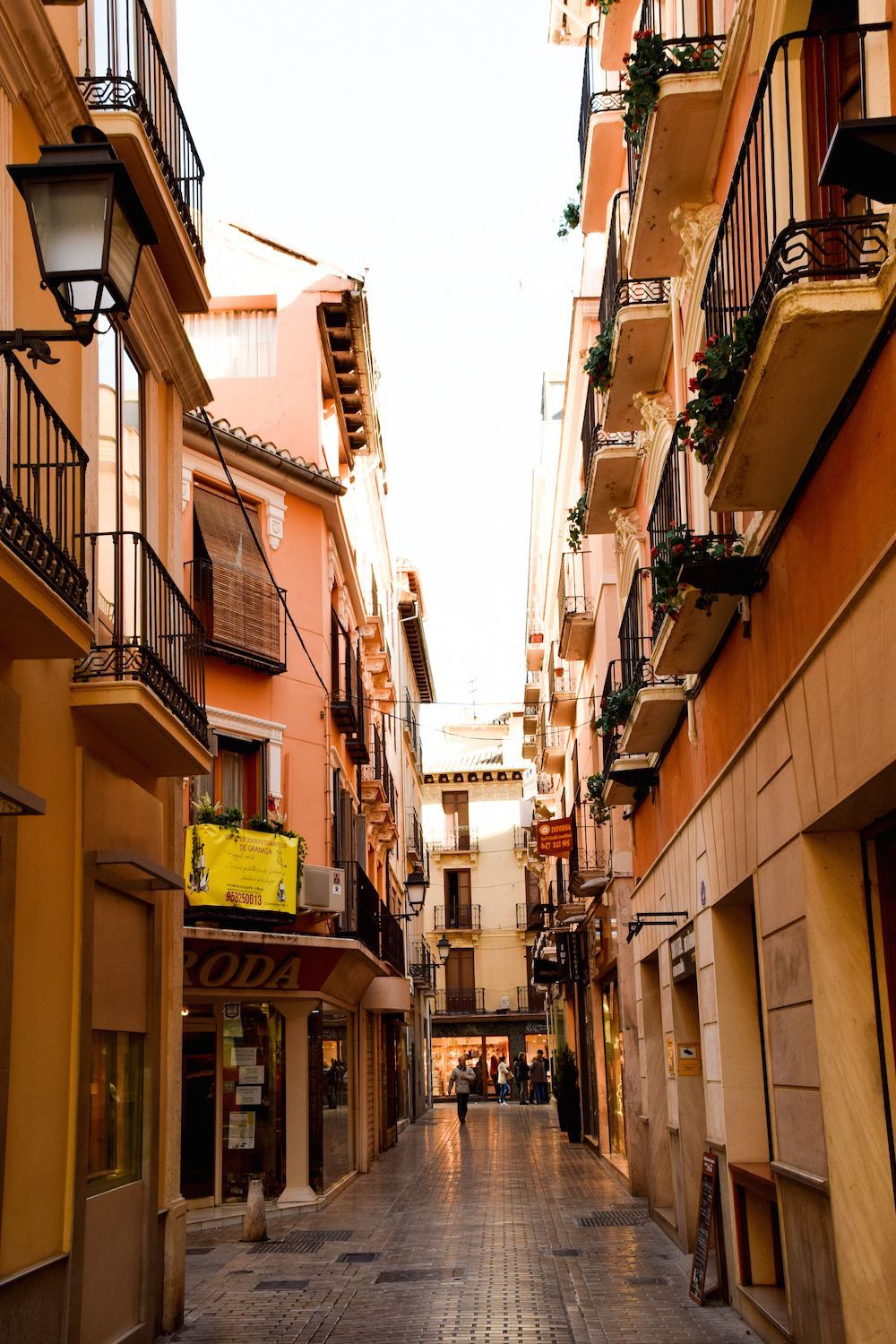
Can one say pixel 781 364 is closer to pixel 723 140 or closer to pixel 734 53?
pixel 734 53

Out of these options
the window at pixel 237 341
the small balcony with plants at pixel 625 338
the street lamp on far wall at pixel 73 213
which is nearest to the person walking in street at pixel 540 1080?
the window at pixel 237 341

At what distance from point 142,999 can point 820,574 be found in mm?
5959

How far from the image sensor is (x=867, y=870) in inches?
295

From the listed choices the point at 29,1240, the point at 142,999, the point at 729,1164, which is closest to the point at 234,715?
the point at 142,999

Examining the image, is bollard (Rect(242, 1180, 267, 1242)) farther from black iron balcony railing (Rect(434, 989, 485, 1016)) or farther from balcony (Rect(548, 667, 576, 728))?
black iron balcony railing (Rect(434, 989, 485, 1016))

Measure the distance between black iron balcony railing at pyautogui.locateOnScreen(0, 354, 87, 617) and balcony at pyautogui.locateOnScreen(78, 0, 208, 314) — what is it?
2.05 meters

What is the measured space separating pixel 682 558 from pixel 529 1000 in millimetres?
52878

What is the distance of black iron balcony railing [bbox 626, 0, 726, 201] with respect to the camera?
9.31 meters

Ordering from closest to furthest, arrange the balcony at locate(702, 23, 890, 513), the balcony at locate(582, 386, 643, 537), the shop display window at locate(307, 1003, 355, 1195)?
the balcony at locate(702, 23, 890, 513), the balcony at locate(582, 386, 643, 537), the shop display window at locate(307, 1003, 355, 1195)

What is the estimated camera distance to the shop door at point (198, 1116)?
17.6 m

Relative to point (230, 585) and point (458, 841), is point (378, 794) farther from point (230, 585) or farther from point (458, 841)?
point (458, 841)

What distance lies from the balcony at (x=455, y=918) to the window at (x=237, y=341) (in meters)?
41.1

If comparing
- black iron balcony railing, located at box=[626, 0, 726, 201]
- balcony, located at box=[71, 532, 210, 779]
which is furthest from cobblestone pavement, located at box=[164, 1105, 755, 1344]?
black iron balcony railing, located at box=[626, 0, 726, 201]

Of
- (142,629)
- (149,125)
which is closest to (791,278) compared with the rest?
(142,629)
